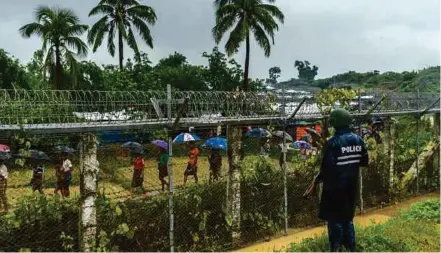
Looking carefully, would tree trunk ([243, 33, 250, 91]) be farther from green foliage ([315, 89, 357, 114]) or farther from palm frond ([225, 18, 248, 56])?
green foliage ([315, 89, 357, 114])

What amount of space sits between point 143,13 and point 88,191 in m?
25.2

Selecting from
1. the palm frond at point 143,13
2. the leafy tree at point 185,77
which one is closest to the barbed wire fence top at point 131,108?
the palm frond at point 143,13

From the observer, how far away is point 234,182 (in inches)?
302

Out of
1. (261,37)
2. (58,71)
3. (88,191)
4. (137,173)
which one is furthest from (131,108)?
(261,37)

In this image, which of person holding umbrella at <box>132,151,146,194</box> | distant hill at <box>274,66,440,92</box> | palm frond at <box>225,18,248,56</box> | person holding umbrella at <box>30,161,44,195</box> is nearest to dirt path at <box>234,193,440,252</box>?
person holding umbrella at <box>132,151,146,194</box>

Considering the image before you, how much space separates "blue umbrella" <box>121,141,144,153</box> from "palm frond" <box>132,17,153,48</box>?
23480mm

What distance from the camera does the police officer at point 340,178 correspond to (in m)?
5.36

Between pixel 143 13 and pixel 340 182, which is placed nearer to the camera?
pixel 340 182

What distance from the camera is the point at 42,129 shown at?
17.3 ft

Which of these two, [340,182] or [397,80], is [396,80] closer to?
[397,80]

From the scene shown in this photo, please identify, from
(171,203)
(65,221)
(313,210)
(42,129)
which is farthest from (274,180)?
(42,129)

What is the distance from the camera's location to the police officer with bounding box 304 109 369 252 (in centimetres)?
536

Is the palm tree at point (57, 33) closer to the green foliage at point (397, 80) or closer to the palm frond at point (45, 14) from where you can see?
the palm frond at point (45, 14)

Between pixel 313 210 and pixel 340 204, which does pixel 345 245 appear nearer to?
pixel 340 204
